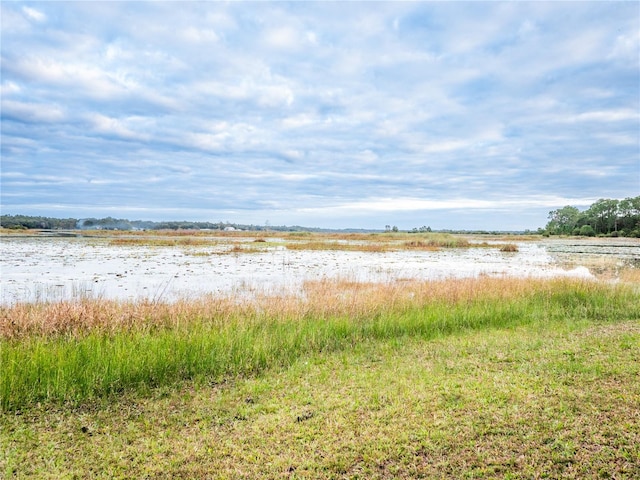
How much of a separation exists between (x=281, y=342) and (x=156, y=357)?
220cm

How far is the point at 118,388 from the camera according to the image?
5.47 metres

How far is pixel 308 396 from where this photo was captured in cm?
521

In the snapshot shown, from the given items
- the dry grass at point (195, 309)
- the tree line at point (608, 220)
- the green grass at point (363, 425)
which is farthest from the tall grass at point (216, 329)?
the tree line at point (608, 220)

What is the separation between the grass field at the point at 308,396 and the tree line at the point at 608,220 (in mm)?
90235

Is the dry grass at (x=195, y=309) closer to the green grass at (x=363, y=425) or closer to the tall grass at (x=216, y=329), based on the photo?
the tall grass at (x=216, y=329)

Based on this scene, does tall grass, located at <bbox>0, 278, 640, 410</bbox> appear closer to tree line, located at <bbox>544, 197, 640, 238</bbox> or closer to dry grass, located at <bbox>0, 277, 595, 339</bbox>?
dry grass, located at <bbox>0, 277, 595, 339</bbox>

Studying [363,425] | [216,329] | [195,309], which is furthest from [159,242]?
[363,425]

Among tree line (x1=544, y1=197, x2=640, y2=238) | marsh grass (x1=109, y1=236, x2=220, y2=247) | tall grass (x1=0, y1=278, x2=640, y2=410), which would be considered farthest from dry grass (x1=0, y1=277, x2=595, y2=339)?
tree line (x1=544, y1=197, x2=640, y2=238)

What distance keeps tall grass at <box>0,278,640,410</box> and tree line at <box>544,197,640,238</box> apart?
85.3 metres

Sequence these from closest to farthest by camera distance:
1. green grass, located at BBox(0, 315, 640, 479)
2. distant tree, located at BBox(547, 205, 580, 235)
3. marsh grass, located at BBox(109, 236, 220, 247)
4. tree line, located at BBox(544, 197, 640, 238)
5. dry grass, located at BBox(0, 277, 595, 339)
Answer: green grass, located at BBox(0, 315, 640, 479) < dry grass, located at BBox(0, 277, 595, 339) < marsh grass, located at BBox(109, 236, 220, 247) < tree line, located at BBox(544, 197, 640, 238) < distant tree, located at BBox(547, 205, 580, 235)

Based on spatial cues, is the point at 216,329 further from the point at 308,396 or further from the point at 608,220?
the point at 608,220

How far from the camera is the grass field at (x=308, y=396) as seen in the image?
146 inches

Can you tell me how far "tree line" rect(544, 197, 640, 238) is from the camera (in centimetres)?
8012

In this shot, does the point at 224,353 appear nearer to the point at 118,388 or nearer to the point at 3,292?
the point at 118,388
